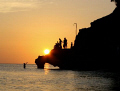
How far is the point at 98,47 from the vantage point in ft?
368

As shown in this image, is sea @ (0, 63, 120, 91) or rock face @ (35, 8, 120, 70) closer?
sea @ (0, 63, 120, 91)

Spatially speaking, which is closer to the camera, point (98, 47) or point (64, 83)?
point (64, 83)

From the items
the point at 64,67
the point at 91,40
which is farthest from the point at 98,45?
the point at 64,67

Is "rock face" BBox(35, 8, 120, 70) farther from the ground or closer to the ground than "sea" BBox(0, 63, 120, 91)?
farther from the ground

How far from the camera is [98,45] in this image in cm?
11250

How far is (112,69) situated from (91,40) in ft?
97.0

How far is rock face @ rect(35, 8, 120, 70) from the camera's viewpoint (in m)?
101

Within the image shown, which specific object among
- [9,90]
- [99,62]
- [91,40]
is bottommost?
[9,90]

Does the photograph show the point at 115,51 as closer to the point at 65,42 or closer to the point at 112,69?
the point at 112,69

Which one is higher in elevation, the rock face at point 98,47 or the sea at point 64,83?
the rock face at point 98,47

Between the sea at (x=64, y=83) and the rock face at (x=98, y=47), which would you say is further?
the rock face at (x=98, y=47)

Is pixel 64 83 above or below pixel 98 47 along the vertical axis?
below

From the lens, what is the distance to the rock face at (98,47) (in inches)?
3976

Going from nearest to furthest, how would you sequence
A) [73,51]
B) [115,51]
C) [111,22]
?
1. [115,51]
2. [111,22]
3. [73,51]
